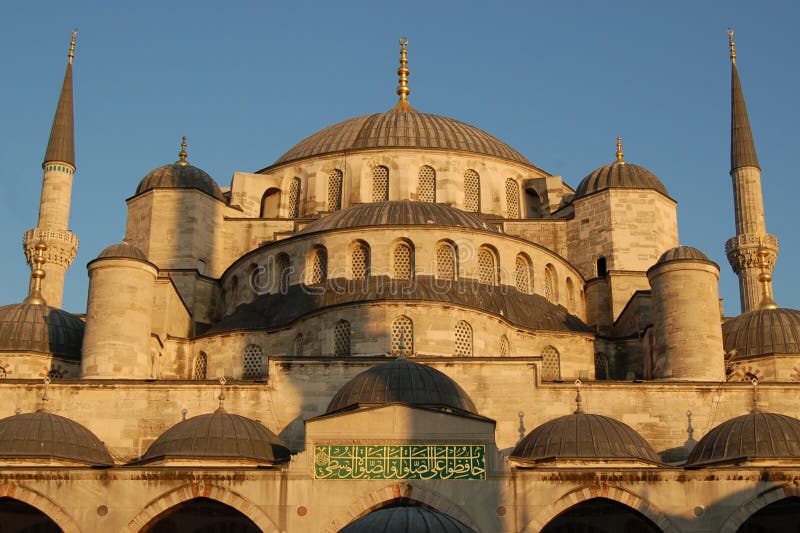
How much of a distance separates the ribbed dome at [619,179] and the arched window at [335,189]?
674cm

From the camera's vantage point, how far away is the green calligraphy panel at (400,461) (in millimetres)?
21906

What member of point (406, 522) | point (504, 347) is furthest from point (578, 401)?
point (406, 522)

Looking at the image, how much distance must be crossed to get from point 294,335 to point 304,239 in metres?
2.70

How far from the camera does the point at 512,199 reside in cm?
3822

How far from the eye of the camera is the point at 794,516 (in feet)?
80.4

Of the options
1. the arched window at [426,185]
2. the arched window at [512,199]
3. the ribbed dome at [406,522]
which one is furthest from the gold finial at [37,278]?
the arched window at [512,199]

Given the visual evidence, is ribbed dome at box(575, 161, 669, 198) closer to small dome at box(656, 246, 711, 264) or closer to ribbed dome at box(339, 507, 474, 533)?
small dome at box(656, 246, 711, 264)

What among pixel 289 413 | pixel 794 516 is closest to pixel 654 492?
pixel 794 516

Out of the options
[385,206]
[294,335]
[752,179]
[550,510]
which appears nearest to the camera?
[550,510]

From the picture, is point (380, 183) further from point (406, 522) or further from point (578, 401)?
point (406, 522)

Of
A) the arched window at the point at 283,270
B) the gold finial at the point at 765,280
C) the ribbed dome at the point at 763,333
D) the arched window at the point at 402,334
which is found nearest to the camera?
the arched window at the point at 402,334

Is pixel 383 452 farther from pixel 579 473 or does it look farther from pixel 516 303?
pixel 516 303

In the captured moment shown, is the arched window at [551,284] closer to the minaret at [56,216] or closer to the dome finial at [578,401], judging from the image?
the dome finial at [578,401]

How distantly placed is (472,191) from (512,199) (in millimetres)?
1298
